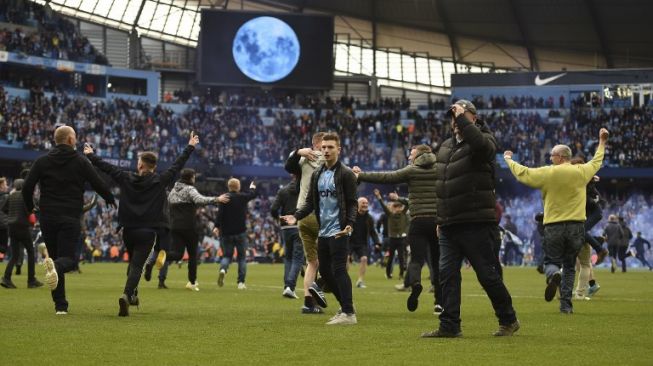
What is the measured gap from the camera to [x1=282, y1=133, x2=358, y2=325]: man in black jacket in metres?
12.7

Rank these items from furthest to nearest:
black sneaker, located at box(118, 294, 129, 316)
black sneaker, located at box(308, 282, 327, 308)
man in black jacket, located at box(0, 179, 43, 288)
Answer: man in black jacket, located at box(0, 179, 43, 288) < black sneaker, located at box(308, 282, 327, 308) < black sneaker, located at box(118, 294, 129, 316)

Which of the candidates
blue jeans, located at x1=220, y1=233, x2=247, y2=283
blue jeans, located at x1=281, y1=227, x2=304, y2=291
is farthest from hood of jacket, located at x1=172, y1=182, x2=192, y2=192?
blue jeans, located at x1=281, y1=227, x2=304, y2=291

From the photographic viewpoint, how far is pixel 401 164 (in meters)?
60.2

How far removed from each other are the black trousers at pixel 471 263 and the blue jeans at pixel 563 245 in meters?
3.40

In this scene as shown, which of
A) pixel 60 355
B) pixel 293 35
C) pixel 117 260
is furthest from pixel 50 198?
pixel 293 35

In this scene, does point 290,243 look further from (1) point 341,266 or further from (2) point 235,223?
(1) point 341,266

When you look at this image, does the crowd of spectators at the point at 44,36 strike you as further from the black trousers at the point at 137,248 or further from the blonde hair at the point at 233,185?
the black trousers at the point at 137,248

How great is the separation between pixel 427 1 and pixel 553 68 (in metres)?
10.1

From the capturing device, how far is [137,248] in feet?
46.1

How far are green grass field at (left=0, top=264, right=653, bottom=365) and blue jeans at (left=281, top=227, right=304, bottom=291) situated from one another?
0.47 metres

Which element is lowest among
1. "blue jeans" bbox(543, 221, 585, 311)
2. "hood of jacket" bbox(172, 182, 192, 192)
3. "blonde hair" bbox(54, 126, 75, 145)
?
"blue jeans" bbox(543, 221, 585, 311)

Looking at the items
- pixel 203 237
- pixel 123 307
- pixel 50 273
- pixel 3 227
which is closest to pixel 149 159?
pixel 123 307

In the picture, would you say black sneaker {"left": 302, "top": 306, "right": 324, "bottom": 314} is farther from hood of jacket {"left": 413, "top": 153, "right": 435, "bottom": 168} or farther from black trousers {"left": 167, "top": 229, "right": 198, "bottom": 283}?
black trousers {"left": 167, "top": 229, "right": 198, "bottom": 283}

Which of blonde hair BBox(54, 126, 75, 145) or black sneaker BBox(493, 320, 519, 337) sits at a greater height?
blonde hair BBox(54, 126, 75, 145)
